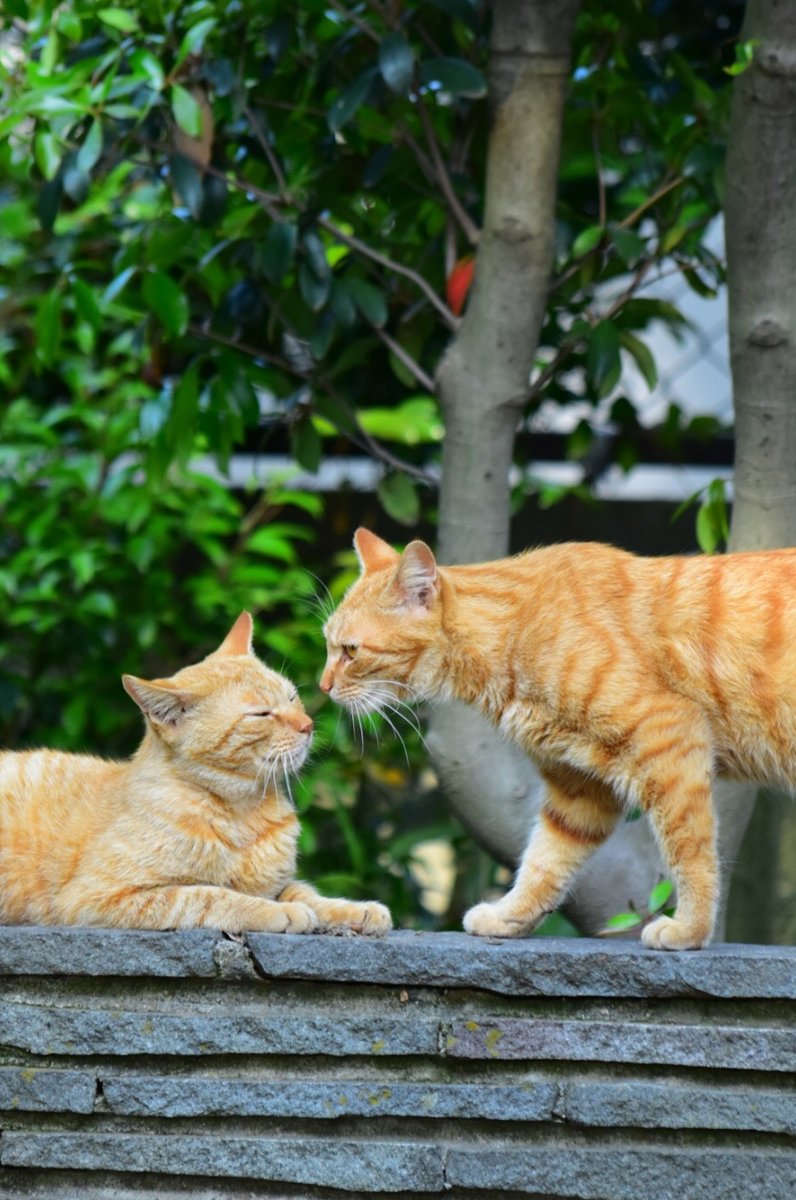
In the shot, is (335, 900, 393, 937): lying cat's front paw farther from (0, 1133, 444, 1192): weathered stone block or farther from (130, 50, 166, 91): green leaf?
(130, 50, 166, 91): green leaf

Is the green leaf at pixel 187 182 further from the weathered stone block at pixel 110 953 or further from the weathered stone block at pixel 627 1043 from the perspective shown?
the weathered stone block at pixel 627 1043

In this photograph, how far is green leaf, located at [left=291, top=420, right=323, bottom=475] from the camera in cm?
362

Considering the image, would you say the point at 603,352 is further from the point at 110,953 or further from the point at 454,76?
the point at 110,953

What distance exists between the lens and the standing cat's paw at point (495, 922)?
8.68ft

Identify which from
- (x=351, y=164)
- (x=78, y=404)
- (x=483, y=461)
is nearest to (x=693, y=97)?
(x=351, y=164)

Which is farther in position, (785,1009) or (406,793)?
(406,793)

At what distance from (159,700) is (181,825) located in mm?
243

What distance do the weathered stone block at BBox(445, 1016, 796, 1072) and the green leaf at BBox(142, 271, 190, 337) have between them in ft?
5.55

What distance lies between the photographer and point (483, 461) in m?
3.12

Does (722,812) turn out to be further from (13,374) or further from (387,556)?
(13,374)

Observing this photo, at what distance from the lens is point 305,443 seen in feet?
11.9

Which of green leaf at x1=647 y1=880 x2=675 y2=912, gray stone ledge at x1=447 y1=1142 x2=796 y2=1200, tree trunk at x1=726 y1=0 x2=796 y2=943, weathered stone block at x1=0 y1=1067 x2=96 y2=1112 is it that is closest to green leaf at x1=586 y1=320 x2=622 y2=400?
tree trunk at x1=726 y1=0 x2=796 y2=943

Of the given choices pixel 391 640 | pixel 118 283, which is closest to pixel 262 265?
pixel 118 283

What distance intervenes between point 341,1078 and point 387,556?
1.24 meters
